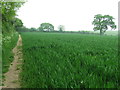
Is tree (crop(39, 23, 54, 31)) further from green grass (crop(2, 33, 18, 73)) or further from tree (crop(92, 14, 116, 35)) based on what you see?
green grass (crop(2, 33, 18, 73))

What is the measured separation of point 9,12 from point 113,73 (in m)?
13.5

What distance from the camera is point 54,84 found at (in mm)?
3512

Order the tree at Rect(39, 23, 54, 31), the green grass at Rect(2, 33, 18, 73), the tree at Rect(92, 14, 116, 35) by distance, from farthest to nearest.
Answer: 1. the tree at Rect(39, 23, 54, 31)
2. the tree at Rect(92, 14, 116, 35)
3. the green grass at Rect(2, 33, 18, 73)

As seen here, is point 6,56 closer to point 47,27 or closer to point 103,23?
point 103,23

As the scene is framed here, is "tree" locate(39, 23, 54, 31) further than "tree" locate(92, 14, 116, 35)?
Yes

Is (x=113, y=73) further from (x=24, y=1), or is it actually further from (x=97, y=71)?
(x=24, y=1)

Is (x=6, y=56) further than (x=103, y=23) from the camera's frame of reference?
No

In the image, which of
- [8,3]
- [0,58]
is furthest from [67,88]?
[8,3]

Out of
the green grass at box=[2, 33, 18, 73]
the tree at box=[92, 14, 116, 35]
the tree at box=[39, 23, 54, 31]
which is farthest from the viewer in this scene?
the tree at box=[39, 23, 54, 31]

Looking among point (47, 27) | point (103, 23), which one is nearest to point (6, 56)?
point (103, 23)

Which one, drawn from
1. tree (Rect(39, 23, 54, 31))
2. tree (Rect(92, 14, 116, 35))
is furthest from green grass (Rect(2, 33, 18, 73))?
tree (Rect(39, 23, 54, 31))

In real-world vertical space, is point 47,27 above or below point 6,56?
above

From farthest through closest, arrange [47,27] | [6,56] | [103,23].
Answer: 1. [47,27]
2. [103,23]
3. [6,56]

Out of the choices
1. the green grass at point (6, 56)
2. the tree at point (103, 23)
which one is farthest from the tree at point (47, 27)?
the green grass at point (6, 56)
